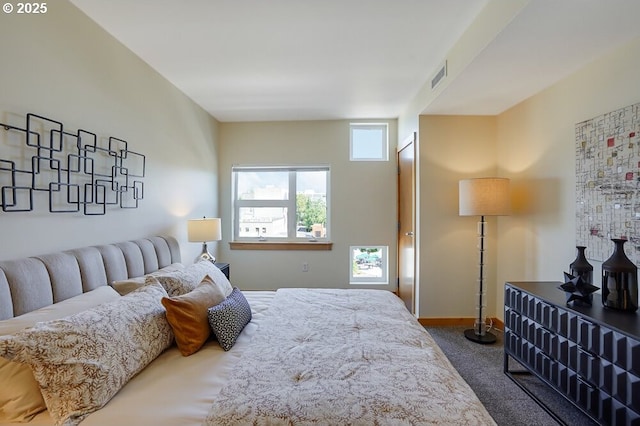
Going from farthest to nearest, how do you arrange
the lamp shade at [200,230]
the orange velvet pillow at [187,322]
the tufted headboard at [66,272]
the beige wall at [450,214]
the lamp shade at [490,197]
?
the beige wall at [450,214], the lamp shade at [200,230], the lamp shade at [490,197], the orange velvet pillow at [187,322], the tufted headboard at [66,272]

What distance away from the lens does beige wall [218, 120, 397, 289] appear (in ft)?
13.8

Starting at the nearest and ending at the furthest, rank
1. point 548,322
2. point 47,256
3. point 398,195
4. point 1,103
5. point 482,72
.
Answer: point 1,103, point 47,256, point 548,322, point 482,72, point 398,195

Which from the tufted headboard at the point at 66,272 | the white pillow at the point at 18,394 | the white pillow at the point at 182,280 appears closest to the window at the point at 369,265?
the white pillow at the point at 182,280

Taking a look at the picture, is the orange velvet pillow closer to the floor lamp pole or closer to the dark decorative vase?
the dark decorative vase

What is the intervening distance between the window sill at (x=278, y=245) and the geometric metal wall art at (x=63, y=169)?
1964 millimetres

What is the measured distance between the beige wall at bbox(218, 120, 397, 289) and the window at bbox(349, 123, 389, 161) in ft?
0.33

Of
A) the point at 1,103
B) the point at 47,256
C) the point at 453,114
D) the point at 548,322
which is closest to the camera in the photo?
the point at 1,103

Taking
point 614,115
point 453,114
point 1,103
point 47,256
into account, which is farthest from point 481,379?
point 1,103

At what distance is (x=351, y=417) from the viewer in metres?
0.98

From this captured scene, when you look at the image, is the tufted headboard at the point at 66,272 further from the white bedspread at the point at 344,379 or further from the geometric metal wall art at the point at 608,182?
the geometric metal wall art at the point at 608,182

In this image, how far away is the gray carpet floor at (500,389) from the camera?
72.7 inches

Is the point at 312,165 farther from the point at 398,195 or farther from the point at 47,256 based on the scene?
the point at 47,256

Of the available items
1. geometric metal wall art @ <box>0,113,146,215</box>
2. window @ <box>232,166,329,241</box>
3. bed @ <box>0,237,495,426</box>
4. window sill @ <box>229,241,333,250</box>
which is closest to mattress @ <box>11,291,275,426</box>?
bed @ <box>0,237,495,426</box>

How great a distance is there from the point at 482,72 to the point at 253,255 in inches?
134
